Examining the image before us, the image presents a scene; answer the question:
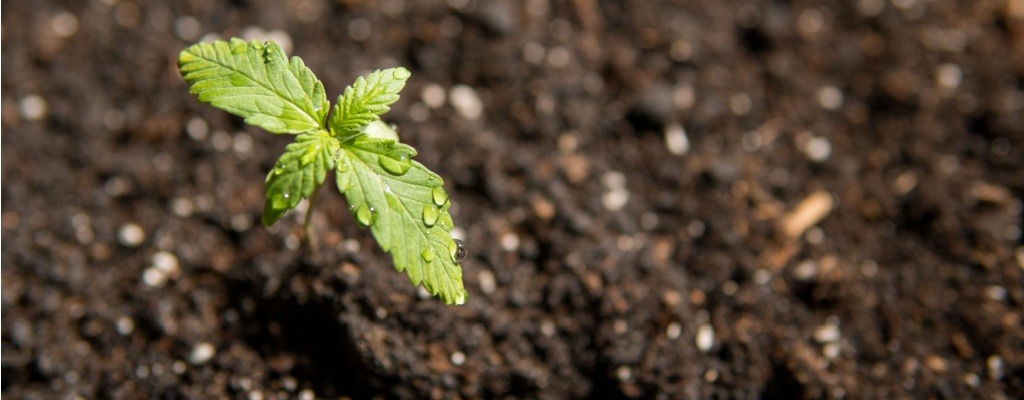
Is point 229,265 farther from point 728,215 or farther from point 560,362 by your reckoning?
point 728,215

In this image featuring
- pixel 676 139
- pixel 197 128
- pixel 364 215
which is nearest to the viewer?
pixel 364 215

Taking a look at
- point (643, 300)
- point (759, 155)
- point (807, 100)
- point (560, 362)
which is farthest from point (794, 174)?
point (560, 362)

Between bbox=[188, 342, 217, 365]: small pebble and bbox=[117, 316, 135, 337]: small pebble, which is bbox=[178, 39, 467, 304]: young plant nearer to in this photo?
bbox=[188, 342, 217, 365]: small pebble

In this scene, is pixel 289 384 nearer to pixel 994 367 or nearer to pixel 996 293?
pixel 994 367

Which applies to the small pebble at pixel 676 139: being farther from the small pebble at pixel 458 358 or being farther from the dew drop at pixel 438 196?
the dew drop at pixel 438 196

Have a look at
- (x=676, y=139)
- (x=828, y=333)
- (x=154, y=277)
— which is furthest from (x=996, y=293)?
(x=154, y=277)

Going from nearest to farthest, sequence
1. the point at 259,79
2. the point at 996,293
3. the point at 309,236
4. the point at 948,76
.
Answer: the point at 259,79 < the point at 309,236 < the point at 996,293 < the point at 948,76

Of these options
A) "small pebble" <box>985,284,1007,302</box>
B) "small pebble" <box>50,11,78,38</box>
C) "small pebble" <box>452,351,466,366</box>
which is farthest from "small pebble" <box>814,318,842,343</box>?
"small pebble" <box>50,11,78,38</box>
